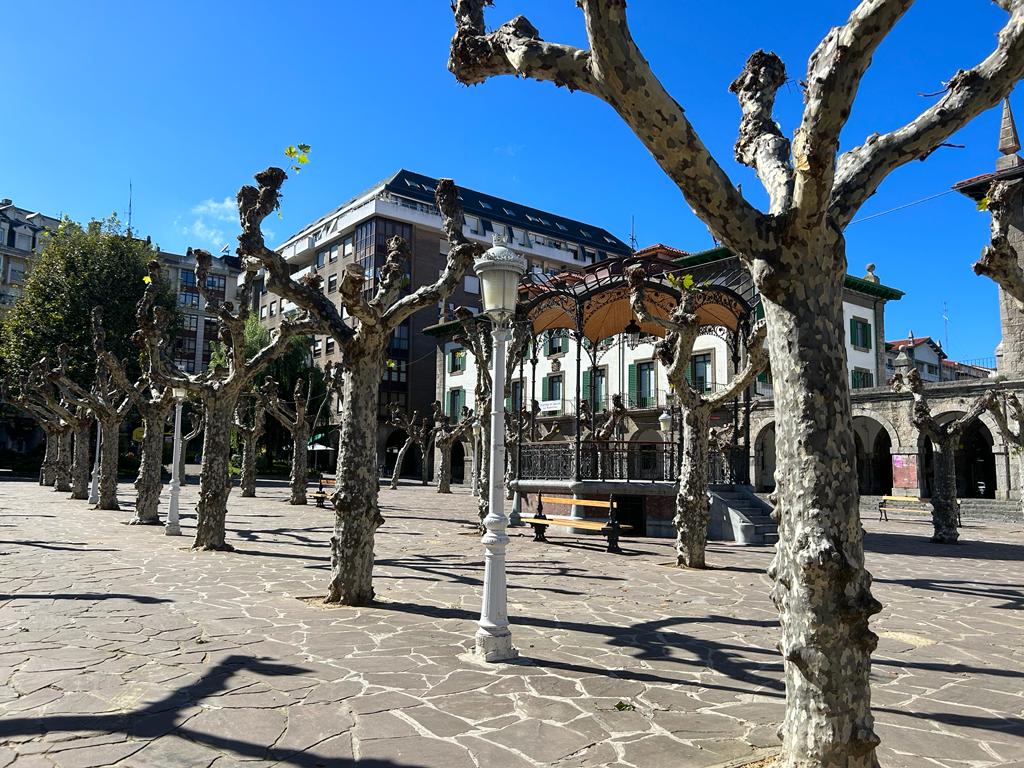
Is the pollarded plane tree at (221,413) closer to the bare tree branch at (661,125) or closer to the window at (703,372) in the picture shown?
the bare tree branch at (661,125)

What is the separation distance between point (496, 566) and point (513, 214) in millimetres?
62661

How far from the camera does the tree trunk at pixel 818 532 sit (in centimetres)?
362

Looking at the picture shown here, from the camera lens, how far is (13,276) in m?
63.5

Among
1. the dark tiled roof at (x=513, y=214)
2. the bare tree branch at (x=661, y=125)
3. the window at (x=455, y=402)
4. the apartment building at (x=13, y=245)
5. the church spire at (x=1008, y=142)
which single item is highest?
the dark tiled roof at (x=513, y=214)

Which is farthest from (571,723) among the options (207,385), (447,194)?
(207,385)

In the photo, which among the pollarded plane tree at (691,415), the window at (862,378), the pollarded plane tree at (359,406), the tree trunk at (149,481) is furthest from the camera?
the window at (862,378)

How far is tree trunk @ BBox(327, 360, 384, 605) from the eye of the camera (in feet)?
27.1

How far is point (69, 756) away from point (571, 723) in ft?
9.46

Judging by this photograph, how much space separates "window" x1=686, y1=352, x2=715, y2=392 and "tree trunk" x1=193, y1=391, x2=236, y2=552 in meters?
27.2

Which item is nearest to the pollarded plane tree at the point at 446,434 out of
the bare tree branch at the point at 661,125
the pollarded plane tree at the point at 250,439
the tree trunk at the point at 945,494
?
the pollarded plane tree at the point at 250,439

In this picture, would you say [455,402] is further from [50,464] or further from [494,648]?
[494,648]

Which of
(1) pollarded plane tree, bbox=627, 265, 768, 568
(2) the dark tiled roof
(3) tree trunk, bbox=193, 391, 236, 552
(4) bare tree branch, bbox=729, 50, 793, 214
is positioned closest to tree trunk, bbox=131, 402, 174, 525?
(3) tree trunk, bbox=193, 391, 236, 552

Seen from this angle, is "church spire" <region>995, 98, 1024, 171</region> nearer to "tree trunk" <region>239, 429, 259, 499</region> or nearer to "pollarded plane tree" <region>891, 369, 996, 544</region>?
A: "pollarded plane tree" <region>891, 369, 996, 544</region>

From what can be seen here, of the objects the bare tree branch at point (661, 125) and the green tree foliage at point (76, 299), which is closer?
the bare tree branch at point (661, 125)
